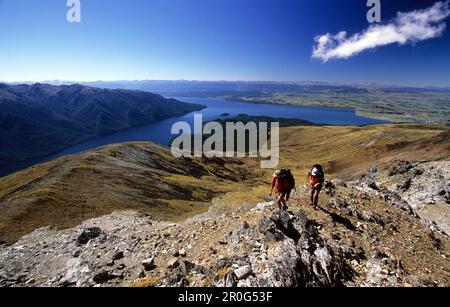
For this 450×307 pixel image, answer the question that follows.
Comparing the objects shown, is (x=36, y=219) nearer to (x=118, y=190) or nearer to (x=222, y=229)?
(x=118, y=190)

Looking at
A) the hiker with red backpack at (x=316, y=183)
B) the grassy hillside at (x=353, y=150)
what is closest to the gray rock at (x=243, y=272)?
the hiker with red backpack at (x=316, y=183)

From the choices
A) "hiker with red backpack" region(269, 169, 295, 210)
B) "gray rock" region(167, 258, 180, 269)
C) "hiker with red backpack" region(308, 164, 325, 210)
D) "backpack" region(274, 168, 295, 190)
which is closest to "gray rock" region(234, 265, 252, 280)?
"gray rock" region(167, 258, 180, 269)

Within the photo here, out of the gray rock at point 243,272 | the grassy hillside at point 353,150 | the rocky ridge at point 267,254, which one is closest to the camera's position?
the gray rock at point 243,272

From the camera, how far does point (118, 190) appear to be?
48.2m

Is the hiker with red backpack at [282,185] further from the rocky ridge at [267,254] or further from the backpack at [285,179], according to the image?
the rocky ridge at [267,254]

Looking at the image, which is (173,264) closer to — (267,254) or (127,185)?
(267,254)

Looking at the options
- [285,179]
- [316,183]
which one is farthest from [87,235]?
[316,183]

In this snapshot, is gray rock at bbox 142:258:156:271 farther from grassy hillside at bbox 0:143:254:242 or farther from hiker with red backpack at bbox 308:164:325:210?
grassy hillside at bbox 0:143:254:242

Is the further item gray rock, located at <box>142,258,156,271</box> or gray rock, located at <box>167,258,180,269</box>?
gray rock, located at <box>142,258,156,271</box>

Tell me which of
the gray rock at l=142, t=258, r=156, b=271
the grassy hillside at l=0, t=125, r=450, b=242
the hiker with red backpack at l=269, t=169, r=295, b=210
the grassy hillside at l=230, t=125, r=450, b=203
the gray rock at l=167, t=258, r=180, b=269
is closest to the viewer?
the gray rock at l=167, t=258, r=180, b=269

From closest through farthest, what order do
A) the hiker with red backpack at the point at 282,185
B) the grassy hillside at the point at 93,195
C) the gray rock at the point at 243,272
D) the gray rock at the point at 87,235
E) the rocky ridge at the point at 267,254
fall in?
the gray rock at the point at 243,272
the rocky ridge at the point at 267,254
the hiker with red backpack at the point at 282,185
the gray rock at the point at 87,235
the grassy hillside at the point at 93,195

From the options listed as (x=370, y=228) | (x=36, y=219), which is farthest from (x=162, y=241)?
(x=36, y=219)
